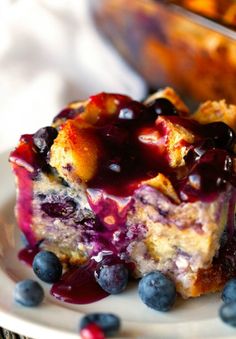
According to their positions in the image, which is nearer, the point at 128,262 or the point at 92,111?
the point at 128,262

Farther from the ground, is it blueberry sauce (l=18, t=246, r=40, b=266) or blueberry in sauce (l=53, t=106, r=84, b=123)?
blueberry in sauce (l=53, t=106, r=84, b=123)

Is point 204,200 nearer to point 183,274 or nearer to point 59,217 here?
point 183,274

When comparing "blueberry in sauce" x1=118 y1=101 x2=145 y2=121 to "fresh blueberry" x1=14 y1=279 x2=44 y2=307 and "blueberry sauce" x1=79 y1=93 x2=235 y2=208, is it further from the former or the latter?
"fresh blueberry" x1=14 y1=279 x2=44 y2=307

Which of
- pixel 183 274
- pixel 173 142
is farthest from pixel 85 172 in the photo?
pixel 183 274

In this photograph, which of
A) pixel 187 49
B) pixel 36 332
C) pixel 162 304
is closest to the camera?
pixel 36 332

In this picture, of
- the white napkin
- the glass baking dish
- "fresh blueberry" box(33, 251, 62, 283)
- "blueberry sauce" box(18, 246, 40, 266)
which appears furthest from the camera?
the white napkin

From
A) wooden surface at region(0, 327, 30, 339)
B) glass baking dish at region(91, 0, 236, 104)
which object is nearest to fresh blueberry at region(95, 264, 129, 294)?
wooden surface at region(0, 327, 30, 339)

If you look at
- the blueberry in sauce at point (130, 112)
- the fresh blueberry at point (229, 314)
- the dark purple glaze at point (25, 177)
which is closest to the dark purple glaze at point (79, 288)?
the dark purple glaze at point (25, 177)
